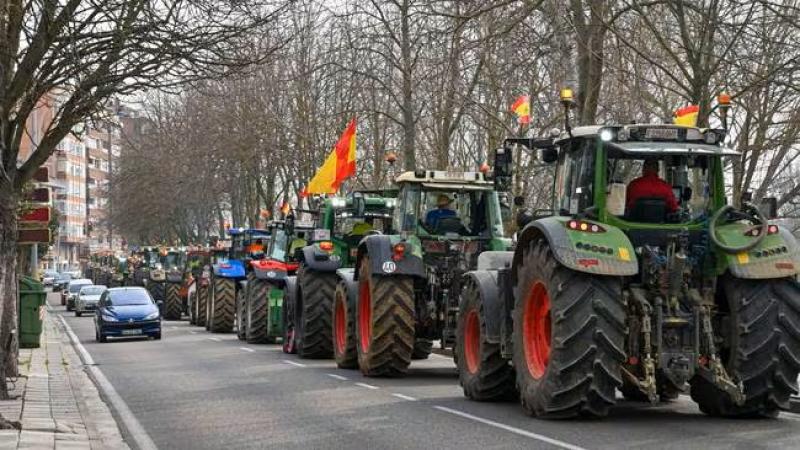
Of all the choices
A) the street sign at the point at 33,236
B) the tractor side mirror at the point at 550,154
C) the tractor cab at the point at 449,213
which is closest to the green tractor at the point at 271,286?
the street sign at the point at 33,236

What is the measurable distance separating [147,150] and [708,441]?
4642 cm

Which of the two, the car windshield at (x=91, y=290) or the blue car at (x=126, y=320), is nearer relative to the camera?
the blue car at (x=126, y=320)

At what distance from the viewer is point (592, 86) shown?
74.9 feet

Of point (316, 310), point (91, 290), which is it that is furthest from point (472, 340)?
point (91, 290)

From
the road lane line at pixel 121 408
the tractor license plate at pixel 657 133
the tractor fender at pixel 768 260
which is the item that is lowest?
the road lane line at pixel 121 408

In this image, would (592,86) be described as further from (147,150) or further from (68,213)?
(68,213)

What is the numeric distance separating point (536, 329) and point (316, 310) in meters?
10.1

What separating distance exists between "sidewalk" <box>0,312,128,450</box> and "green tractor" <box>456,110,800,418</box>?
168 inches

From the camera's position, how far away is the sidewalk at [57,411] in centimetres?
1201

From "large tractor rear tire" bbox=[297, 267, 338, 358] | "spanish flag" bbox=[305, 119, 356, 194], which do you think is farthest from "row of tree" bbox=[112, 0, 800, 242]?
"large tractor rear tire" bbox=[297, 267, 338, 358]

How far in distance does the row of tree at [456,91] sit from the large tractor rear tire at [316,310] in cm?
389

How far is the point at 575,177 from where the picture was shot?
1355cm

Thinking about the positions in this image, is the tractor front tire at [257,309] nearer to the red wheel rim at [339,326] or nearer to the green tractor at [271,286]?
the green tractor at [271,286]

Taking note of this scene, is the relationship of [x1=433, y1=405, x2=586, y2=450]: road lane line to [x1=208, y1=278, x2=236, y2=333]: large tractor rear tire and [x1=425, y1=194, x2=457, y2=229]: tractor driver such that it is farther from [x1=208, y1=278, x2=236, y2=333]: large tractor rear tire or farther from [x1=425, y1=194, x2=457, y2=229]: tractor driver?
[x1=208, y1=278, x2=236, y2=333]: large tractor rear tire
